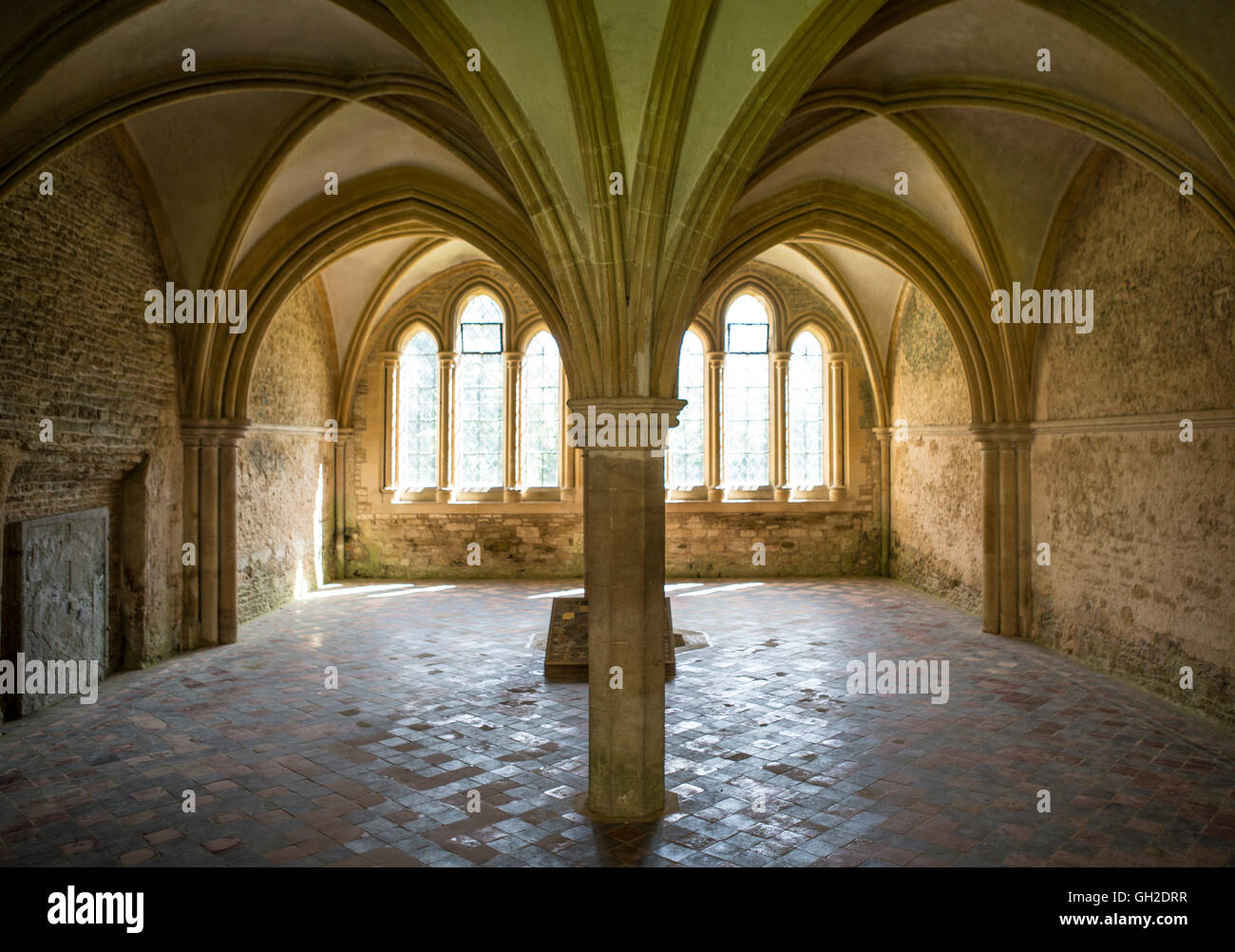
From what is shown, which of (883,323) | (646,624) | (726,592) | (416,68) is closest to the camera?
(646,624)

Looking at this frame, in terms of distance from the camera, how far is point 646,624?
5.43 meters

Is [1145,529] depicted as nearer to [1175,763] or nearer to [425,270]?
[1175,763]

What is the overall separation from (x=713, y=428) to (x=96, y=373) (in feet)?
33.1

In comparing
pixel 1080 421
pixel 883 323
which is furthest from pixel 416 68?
pixel 883 323

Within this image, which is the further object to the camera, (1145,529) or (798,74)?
(1145,529)

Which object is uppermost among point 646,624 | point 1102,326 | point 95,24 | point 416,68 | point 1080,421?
point 416,68

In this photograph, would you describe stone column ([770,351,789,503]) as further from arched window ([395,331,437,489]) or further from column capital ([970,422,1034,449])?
arched window ([395,331,437,489])

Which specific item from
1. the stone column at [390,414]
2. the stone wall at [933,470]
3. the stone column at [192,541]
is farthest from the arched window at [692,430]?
the stone column at [192,541]

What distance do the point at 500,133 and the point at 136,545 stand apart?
658cm

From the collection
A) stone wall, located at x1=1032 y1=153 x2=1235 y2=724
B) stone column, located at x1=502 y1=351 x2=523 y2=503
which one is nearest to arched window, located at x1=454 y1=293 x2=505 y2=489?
stone column, located at x1=502 y1=351 x2=523 y2=503

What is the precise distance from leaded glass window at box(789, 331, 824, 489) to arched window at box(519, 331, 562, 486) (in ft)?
14.5

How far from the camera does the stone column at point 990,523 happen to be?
35.9 feet

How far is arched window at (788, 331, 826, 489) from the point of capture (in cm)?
1630

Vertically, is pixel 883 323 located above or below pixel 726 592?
above
